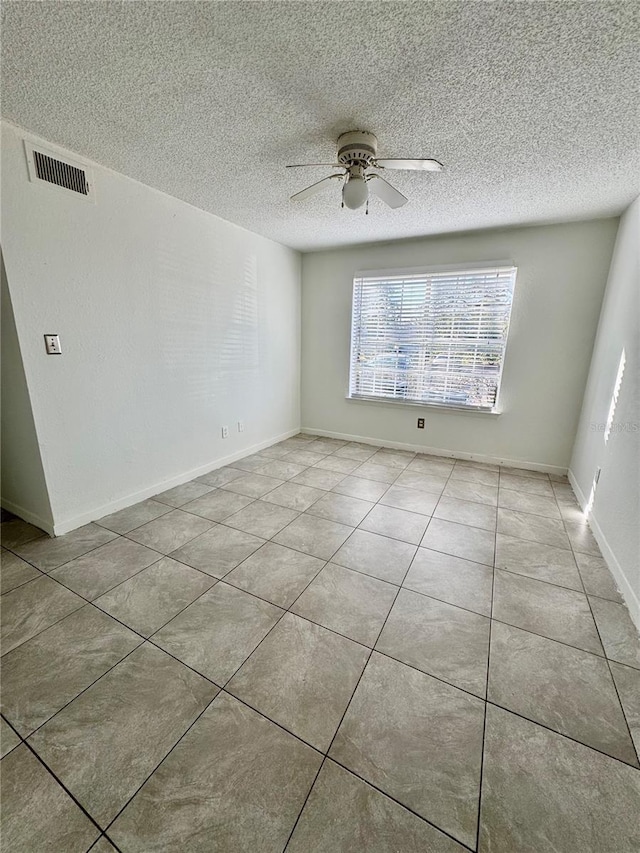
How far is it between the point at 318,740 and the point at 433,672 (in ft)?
1.70

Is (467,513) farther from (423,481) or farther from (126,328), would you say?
(126,328)

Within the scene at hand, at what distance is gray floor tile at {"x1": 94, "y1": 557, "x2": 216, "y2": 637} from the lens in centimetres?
159

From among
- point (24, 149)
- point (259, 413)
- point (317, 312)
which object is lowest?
point (259, 413)

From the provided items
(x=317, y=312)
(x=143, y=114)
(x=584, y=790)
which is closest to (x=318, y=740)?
(x=584, y=790)

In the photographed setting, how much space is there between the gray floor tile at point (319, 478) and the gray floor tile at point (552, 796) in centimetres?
205

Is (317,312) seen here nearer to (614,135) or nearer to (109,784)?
(614,135)

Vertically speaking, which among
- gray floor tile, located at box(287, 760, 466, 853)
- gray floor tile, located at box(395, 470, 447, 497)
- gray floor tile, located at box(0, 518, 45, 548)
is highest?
gray floor tile, located at box(0, 518, 45, 548)

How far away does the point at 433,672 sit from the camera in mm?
1344

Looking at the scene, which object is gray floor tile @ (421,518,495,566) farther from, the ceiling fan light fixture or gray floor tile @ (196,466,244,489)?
the ceiling fan light fixture

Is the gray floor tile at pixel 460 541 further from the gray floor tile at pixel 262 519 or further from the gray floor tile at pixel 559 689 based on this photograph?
the gray floor tile at pixel 262 519

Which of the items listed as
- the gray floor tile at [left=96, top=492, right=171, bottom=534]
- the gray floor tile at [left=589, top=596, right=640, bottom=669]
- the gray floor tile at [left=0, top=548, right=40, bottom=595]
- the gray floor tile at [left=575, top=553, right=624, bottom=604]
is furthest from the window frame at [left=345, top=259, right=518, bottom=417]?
the gray floor tile at [left=0, top=548, right=40, bottom=595]

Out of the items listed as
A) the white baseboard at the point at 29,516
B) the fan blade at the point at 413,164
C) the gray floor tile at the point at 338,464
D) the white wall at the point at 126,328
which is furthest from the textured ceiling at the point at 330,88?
the gray floor tile at the point at 338,464

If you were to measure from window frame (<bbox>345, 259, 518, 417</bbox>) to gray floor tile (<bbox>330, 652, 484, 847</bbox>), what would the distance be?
9.48ft

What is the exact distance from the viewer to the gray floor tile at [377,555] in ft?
6.34
